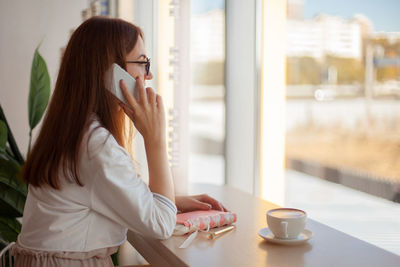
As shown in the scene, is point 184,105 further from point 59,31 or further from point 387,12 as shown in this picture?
point 59,31

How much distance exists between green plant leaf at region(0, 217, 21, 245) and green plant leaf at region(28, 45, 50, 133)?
0.37 m

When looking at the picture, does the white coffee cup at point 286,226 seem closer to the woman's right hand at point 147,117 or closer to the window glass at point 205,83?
the woman's right hand at point 147,117

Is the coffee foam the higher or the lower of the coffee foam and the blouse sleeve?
the lower

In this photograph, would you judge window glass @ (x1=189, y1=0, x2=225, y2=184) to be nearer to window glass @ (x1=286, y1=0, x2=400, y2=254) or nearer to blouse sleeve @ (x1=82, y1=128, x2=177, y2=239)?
window glass @ (x1=286, y1=0, x2=400, y2=254)

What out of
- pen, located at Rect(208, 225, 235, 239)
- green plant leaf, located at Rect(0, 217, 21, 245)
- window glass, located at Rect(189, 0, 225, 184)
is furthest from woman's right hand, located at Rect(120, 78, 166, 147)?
window glass, located at Rect(189, 0, 225, 184)

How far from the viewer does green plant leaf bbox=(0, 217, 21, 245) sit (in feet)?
5.92

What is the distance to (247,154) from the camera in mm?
1999

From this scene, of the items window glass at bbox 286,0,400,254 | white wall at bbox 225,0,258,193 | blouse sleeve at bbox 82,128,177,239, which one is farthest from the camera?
window glass at bbox 286,0,400,254

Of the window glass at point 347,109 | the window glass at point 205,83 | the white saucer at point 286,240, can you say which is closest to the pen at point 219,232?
the white saucer at point 286,240

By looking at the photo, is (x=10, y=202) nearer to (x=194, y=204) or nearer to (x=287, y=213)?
(x=194, y=204)

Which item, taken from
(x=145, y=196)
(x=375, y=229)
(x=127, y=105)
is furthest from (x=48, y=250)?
(x=375, y=229)

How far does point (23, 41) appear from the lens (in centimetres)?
243

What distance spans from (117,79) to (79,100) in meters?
0.09

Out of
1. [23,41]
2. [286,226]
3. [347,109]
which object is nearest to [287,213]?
[286,226]
